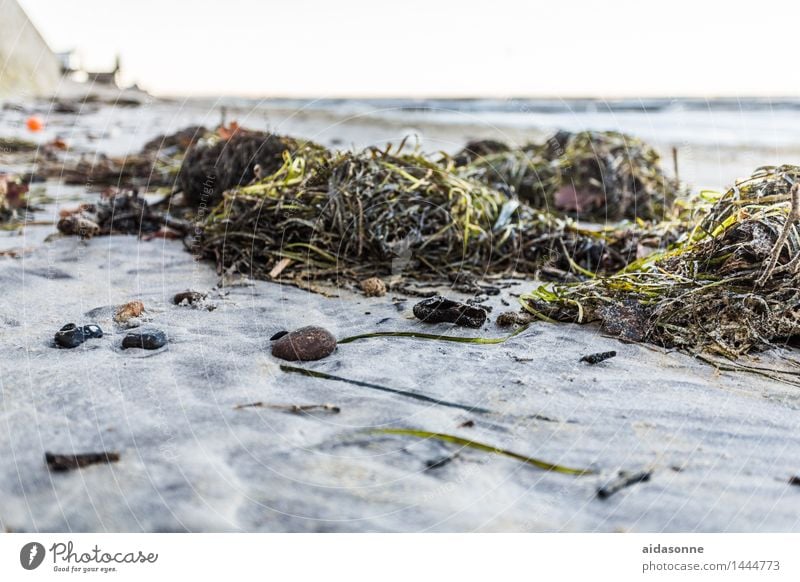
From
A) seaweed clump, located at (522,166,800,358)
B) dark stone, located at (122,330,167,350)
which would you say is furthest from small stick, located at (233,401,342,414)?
seaweed clump, located at (522,166,800,358)

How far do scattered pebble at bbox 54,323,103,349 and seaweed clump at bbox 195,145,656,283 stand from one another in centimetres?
74

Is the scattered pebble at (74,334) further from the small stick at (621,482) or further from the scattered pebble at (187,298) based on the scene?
the small stick at (621,482)

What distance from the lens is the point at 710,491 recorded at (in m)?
1.26

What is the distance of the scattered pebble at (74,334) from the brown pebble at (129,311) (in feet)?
0.44

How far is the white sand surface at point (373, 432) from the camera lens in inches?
47.2

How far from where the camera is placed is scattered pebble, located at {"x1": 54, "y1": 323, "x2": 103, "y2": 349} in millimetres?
1761

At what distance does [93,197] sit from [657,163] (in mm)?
3285

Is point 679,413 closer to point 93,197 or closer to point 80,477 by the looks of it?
point 80,477

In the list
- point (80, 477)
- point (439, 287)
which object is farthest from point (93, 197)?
point (80, 477)

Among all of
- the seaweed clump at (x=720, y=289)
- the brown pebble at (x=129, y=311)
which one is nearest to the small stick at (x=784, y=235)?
the seaweed clump at (x=720, y=289)

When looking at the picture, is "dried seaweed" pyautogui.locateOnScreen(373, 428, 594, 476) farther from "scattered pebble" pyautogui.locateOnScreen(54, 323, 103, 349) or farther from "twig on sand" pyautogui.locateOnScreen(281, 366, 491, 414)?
"scattered pebble" pyautogui.locateOnScreen(54, 323, 103, 349)

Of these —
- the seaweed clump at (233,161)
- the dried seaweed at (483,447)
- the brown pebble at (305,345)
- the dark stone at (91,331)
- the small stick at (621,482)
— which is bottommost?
the small stick at (621,482)

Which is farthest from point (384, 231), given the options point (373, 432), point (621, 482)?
point (621, 482)
